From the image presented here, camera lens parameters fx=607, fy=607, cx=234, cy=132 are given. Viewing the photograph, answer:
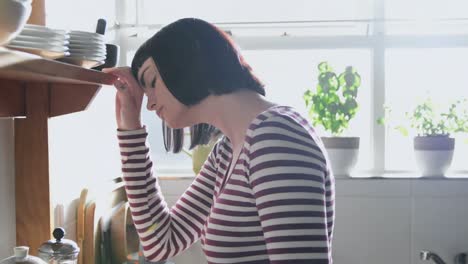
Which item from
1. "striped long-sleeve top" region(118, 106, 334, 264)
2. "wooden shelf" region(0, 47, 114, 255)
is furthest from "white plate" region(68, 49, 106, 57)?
"striped long-sleeve top" region(118, 106, 334, 264)

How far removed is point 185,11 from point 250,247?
4.07 feet

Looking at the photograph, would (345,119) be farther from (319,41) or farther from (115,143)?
(115,143)

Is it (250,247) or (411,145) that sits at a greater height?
(411,145)

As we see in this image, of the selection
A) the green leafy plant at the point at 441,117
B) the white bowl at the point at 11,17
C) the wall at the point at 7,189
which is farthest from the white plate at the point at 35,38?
the green leafy plant at the point at 441,117

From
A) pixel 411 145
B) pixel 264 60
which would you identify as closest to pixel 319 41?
pixel 264 60

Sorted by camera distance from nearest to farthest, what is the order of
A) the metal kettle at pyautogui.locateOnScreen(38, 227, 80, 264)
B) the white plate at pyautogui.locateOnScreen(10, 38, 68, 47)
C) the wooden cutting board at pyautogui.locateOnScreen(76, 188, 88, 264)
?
the white plate at pyautogui.locateOnScreen(10, 38, 68, 47) → the metal kettle at pyautogui.locateOnScreen(38, 227, 80, 264) → the wooden cutting board at pyautogui.locateOnScreen(76, 188, 88, 264)

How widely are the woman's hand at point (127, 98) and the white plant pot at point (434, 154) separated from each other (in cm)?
102

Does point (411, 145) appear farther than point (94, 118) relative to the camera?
Yes

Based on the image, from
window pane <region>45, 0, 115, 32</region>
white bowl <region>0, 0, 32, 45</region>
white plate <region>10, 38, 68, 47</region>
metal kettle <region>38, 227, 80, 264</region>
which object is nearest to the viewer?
white bowl <region>0, 0, 32, 45</region>

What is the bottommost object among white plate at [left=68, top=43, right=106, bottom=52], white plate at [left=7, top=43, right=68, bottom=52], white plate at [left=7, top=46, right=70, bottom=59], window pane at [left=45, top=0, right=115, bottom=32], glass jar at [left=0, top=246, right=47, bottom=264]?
glass jar at [left=0, top=246, right=47, bottom=264]

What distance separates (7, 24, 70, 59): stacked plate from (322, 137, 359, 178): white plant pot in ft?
3.61

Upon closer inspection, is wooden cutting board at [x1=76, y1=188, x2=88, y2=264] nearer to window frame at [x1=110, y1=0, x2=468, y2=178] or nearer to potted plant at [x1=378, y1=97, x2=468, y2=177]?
window frame at [x1=110, y1=0, x2=468, y2=178]

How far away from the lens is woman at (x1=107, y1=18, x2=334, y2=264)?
34.2 inches

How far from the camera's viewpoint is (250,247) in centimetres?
98
